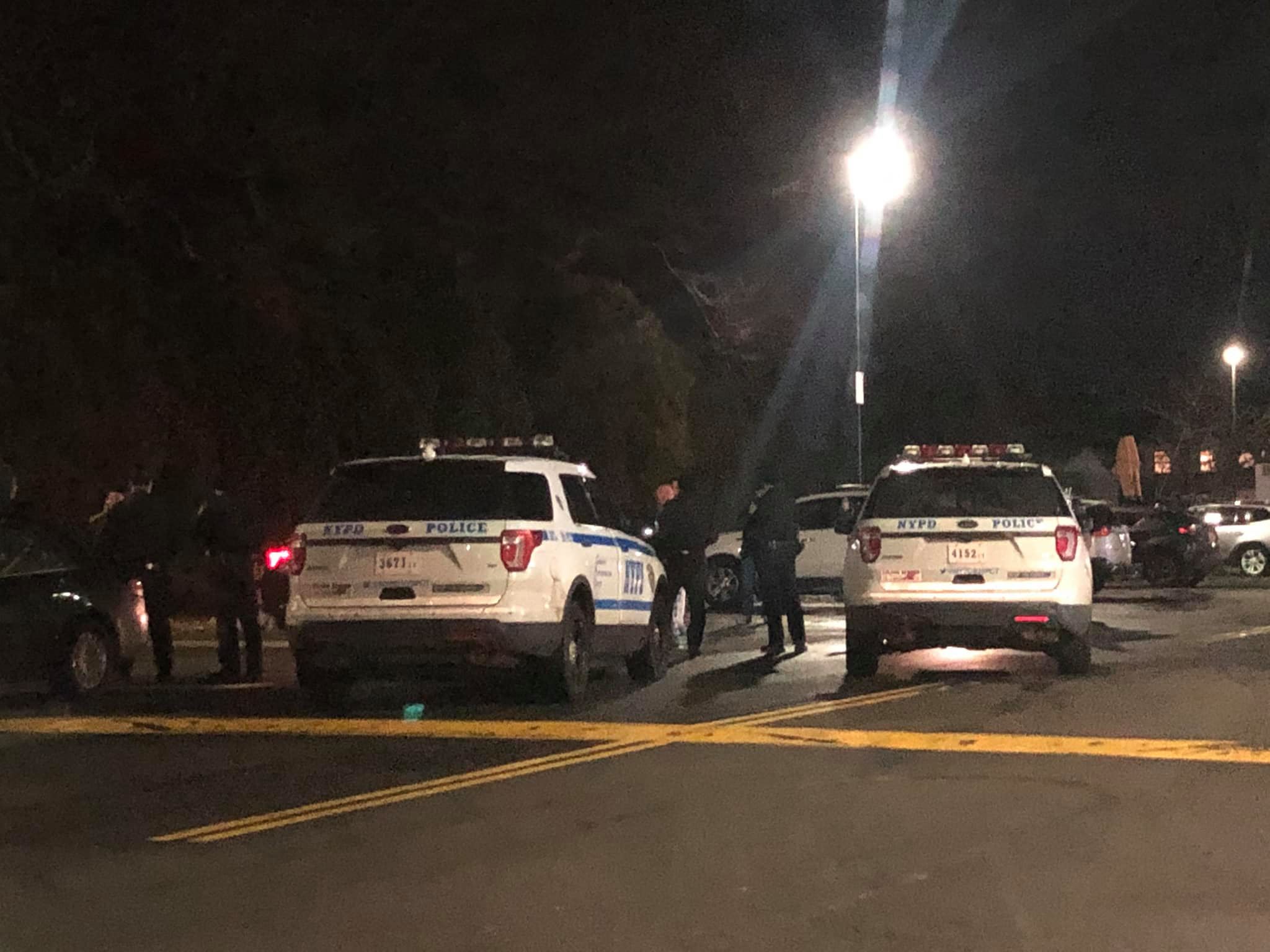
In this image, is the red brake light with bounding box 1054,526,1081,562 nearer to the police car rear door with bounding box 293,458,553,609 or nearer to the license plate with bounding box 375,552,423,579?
the police car rear door with bounding box 293,458,553,609

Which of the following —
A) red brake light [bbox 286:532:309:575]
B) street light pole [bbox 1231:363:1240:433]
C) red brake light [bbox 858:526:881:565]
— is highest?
street light pole [bbox 1231:363:1240:433]

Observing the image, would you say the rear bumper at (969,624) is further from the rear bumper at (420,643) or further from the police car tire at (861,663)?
the rear bumper at (420,643)

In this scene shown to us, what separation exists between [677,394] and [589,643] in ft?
59.0

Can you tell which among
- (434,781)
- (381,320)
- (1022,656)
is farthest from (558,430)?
(434,781)

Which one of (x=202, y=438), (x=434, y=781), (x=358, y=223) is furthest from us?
(x=358, y=223)

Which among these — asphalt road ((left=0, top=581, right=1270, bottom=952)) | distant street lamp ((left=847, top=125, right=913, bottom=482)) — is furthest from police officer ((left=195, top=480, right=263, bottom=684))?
distant street lamp ((left=847, top=125, right=913, bottom=482))

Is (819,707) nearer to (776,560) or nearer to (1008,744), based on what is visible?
(1008,744)

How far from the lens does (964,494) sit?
41.5 feet

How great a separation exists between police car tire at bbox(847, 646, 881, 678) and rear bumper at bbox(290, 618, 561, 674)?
2.94 meters

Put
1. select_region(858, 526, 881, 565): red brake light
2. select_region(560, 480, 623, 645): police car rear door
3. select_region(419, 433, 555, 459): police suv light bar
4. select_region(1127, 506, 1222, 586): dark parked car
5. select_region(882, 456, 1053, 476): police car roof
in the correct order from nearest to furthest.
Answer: select_region(419, 433, 555, 459): police suv light bar, select_region(560, 480, 623, 645): police car rear door, select_region(858, 526, 881, 565): red brake light, select_region(882, 456, 1053, 476): police car roof, select_region(1127, 506, 1222, 586): dark parked car

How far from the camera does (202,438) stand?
21.5 meters

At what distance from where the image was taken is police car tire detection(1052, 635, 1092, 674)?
40.8 ft

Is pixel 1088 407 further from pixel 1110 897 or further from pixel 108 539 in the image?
pixel 1110 897

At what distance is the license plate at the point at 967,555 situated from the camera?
39.9 ft
